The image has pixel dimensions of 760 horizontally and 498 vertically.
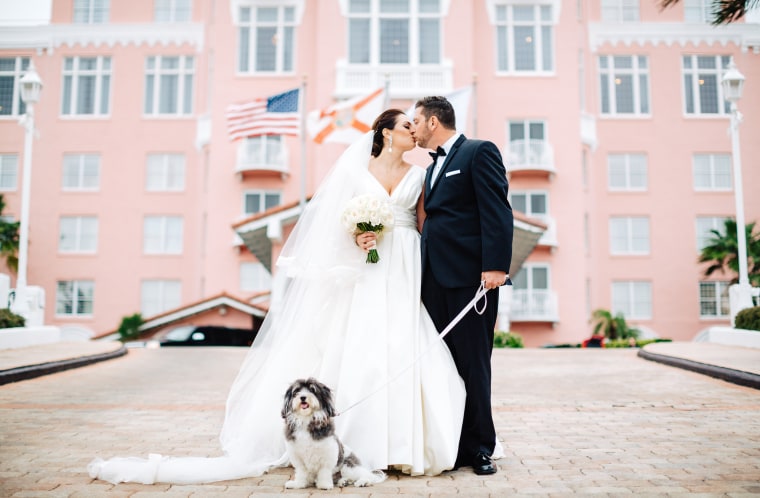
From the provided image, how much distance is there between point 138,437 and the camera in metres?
5.86

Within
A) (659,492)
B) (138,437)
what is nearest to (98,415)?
(138,437)

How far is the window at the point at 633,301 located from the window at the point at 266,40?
60.3 ft

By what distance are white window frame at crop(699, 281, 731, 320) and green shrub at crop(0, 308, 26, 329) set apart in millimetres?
28697

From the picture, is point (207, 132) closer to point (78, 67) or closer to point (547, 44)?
point (78, 67)

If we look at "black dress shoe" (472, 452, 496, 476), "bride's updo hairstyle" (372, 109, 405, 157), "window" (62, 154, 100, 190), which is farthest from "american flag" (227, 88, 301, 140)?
"black dress shoe" (472, 452, 496, 476)

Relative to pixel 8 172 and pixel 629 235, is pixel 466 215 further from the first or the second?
pixel 8 172

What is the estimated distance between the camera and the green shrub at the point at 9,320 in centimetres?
1438

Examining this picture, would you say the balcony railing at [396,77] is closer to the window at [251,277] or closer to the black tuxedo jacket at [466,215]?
the window at [251,277]

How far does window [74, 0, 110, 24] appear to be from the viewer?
34781 millimetres

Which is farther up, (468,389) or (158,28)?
(158,28)

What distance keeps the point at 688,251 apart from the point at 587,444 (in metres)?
30.4

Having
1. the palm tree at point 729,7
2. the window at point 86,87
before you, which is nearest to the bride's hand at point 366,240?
the palm tree at point 729,7

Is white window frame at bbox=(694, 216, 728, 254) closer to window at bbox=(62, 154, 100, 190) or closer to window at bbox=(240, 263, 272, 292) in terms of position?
window at bbox=(240, 263, 272, 292)

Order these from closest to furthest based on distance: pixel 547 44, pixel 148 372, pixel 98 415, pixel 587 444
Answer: pixel 587 444
pixel 98 415
pixel 148 372
pixel 547 44
